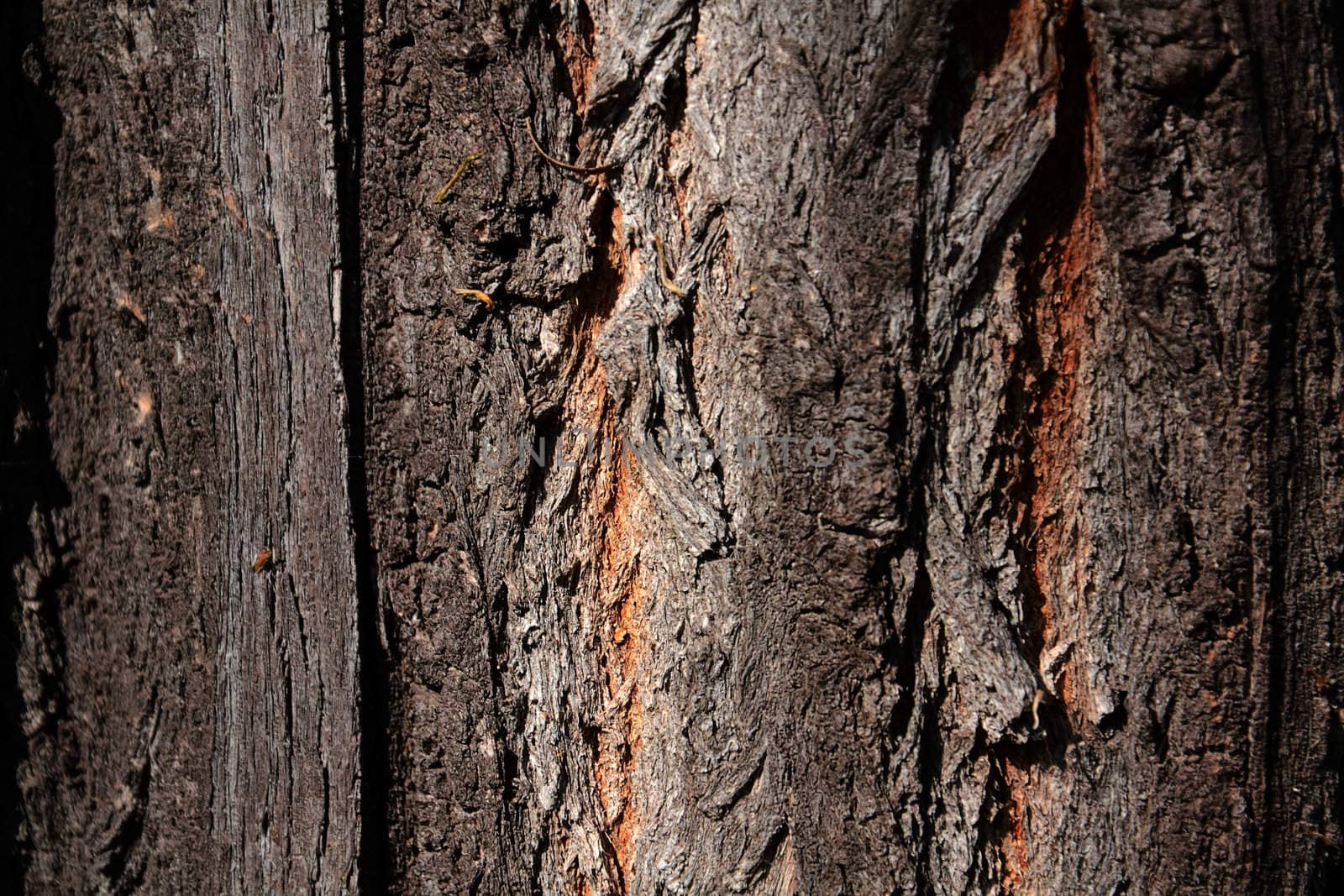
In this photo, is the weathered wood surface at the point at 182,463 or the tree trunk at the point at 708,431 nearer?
the tree trunk at the point at 708,431

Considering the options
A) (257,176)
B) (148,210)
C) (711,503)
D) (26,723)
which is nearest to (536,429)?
(711,503)

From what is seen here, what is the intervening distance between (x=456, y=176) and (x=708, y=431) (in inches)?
19.8

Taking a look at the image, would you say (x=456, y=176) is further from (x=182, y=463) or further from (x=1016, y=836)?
(x=1016, y=836)

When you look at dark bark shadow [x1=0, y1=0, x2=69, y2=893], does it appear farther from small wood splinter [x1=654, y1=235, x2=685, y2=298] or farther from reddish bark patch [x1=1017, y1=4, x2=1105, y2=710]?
reddish bark patch [x1=1017, y1=4, x2=1105, y2=710]

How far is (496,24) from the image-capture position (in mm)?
1174

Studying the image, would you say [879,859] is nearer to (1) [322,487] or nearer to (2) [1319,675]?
(2) [1319,675]

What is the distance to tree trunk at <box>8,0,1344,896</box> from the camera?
1.11m

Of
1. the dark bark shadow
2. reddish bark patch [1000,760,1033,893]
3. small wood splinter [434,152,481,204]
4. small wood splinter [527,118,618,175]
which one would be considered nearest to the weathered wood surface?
the dark bark shadow

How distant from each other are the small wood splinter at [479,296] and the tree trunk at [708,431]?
0.08 ft

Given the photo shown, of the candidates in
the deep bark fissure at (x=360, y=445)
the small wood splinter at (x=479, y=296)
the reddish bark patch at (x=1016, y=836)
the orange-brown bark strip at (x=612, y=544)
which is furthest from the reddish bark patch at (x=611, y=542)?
the reddish bark patch at (x=1016, y=836)

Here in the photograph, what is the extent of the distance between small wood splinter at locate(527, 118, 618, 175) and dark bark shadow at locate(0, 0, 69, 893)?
0.77 meters

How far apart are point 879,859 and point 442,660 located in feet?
2.23

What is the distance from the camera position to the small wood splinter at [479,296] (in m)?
1.19

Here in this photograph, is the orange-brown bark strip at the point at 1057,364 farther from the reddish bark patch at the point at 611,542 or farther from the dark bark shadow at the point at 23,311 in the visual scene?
the dark bark shadow at the point at 23,311
